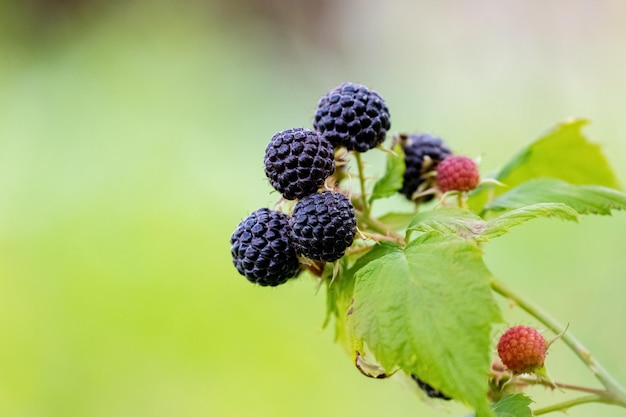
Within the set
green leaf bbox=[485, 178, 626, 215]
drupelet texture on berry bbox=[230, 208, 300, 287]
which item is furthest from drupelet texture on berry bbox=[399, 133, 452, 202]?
drupelet texture on berry bbox=[230, 208, 300, 287]

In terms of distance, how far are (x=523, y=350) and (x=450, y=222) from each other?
0.26m

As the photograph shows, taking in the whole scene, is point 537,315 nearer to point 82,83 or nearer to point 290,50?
point 82,83

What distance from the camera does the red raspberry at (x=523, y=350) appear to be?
3.89ft

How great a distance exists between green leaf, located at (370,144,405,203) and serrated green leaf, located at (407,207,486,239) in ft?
0.48

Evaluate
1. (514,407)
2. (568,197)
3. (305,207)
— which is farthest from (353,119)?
(514,407)

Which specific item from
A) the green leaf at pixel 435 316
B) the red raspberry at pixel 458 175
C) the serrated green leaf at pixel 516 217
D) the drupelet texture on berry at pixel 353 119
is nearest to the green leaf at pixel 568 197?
the red raspberry at pixel 458 175

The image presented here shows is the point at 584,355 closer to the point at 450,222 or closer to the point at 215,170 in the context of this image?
the point at 450,222

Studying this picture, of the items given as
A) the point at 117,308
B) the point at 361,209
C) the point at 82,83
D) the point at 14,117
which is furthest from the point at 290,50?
the point at 361,209

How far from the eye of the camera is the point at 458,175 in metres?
1.46

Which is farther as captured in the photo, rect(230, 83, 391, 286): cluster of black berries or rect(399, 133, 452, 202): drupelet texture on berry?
rect(399, 133, 452, 202): drupelet texture on berry

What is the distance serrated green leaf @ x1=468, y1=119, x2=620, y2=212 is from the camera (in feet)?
6.24

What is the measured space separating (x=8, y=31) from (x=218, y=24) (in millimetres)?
2020

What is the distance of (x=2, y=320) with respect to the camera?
13.2 ft

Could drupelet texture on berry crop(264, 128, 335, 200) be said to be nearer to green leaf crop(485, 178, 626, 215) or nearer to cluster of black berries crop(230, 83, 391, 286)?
cluster of black berries crop(230, 83, 391, 286)
